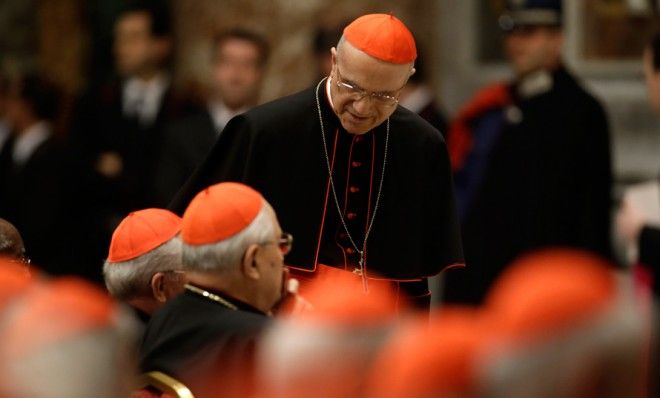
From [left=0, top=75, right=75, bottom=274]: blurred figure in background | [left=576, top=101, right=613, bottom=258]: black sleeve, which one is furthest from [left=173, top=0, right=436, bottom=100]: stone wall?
[left=576, top=101, right=613, bottom=258]: black sleeve

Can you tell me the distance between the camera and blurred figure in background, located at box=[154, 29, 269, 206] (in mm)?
6945

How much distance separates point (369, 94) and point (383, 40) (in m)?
0.14

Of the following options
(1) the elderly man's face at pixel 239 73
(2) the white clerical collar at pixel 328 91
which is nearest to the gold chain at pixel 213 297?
(2) the white clerical collar at pixel 328 91

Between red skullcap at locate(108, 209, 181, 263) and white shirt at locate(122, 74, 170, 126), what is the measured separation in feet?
12.1

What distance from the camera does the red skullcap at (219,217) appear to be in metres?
3.73

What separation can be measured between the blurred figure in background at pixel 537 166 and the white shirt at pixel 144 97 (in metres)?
1.49

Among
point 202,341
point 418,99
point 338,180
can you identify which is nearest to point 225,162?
point 338,180

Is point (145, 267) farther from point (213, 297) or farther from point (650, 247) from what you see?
point (650, 247)

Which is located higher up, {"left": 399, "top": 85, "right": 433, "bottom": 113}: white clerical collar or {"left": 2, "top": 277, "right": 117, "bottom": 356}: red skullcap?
{"left": 2, "top": 277, "right": 117, "bottom": 356}: red skullcap

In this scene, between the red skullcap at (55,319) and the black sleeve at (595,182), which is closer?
the red skullcap at (55,319)

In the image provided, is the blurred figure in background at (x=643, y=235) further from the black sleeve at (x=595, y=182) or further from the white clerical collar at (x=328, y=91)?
the black sleeve at (x=595, y=182)

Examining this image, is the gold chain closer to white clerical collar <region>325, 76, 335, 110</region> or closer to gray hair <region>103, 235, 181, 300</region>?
gray hair <region>103, 235, 181, 300</region>

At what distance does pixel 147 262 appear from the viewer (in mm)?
4340

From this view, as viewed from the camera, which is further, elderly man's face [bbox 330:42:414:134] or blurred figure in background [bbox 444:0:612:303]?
blurred figure in background [bbox 444:0:612:303]
